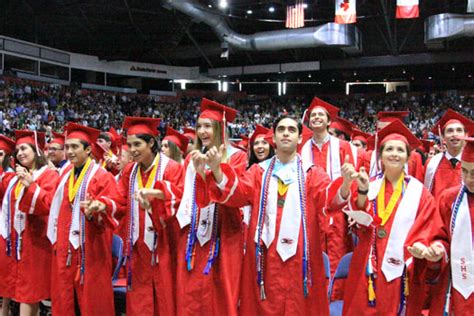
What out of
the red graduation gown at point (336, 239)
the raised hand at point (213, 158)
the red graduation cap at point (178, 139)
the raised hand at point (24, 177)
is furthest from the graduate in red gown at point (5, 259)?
the red graduation gown at point (336, 239)

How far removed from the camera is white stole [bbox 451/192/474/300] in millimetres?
2812

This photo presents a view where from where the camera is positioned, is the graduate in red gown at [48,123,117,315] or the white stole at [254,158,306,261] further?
the graduate in red gown at [48,123,117,315]

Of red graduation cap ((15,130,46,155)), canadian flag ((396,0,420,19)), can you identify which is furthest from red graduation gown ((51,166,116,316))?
canadian flag ((396,0,420,19))

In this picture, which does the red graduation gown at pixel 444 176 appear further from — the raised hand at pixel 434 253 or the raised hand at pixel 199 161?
the raised hand at pixel 199 161

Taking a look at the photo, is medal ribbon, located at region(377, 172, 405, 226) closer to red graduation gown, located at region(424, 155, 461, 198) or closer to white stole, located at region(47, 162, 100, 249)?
red graduation gown, located at region(424, 155, 461, 198)

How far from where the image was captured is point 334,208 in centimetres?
314

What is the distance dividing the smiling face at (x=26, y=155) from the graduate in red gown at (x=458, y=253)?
3701 millimetres

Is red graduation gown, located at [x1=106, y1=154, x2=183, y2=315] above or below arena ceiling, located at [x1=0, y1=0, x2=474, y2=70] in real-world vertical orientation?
below

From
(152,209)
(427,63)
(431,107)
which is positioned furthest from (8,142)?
(431,107)

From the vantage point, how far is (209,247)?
12.1 ft

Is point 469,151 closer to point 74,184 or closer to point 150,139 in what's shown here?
point 150,139

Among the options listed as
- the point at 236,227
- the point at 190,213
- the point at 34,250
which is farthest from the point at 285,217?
the point at 34,250

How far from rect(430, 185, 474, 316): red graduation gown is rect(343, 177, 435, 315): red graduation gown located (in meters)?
0.06

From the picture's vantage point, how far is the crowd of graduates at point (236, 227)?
308 centimetres
